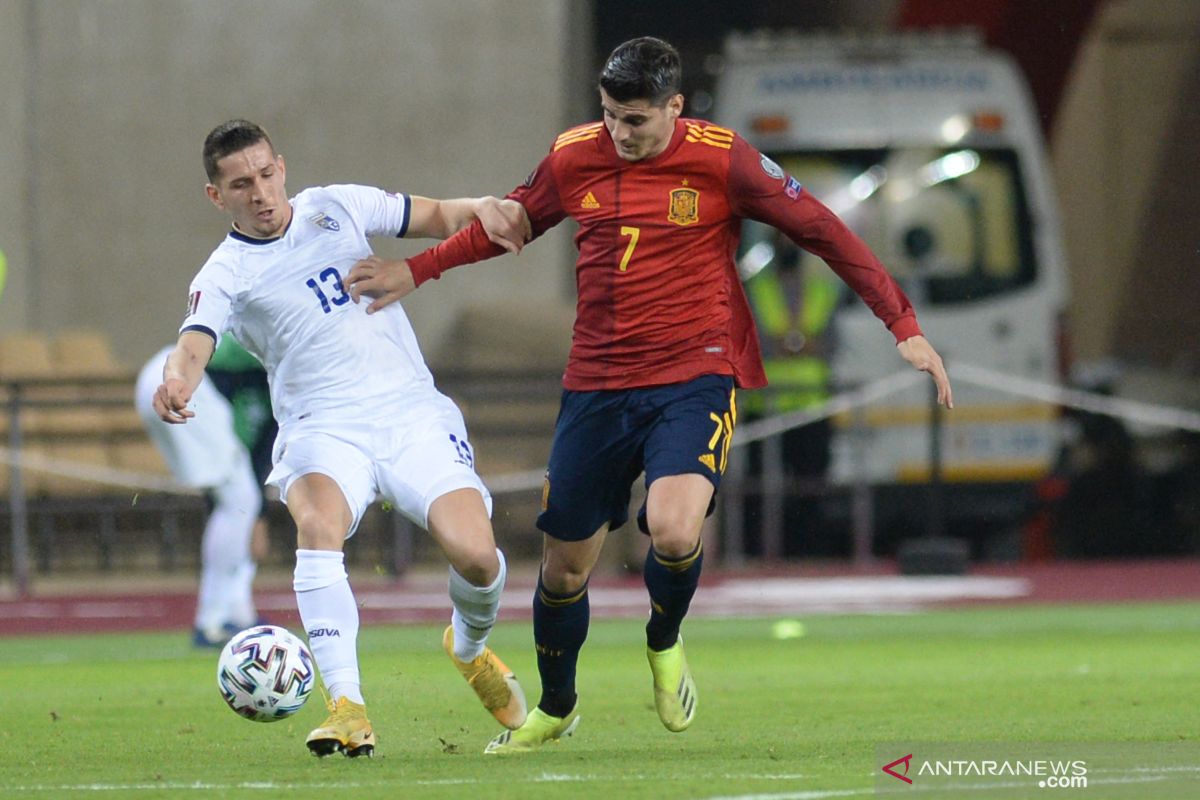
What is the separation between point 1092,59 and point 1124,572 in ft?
40.2

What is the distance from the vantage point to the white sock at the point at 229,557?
1092 centimetres

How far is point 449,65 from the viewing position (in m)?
19.4

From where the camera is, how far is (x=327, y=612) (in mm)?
6512

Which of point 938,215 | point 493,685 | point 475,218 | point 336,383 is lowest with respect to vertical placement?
point 493,685

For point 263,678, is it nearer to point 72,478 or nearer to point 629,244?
point 629,244

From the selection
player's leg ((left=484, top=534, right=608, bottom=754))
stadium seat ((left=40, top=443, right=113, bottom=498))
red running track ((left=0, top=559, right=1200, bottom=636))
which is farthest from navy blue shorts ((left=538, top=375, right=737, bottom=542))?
→ stadium seat ((left=40, top=443, right=113, bottom=498))

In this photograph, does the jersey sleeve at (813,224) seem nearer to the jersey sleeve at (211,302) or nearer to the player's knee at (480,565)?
the player's knee at (480,565)

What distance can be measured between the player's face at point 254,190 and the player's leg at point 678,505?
136 cm

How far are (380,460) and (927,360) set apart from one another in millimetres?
1727

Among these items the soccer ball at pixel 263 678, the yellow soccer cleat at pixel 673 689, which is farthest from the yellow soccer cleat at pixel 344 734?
the yellow soccer cleat at pixel 673 689

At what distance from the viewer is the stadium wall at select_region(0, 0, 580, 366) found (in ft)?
63.0

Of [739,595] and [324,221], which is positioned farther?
[739,595]

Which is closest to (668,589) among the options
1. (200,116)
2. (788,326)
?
(788,326)

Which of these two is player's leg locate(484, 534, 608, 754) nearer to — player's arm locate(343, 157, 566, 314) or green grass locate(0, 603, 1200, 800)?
green grass locate(0, 603, 1200, 800)
